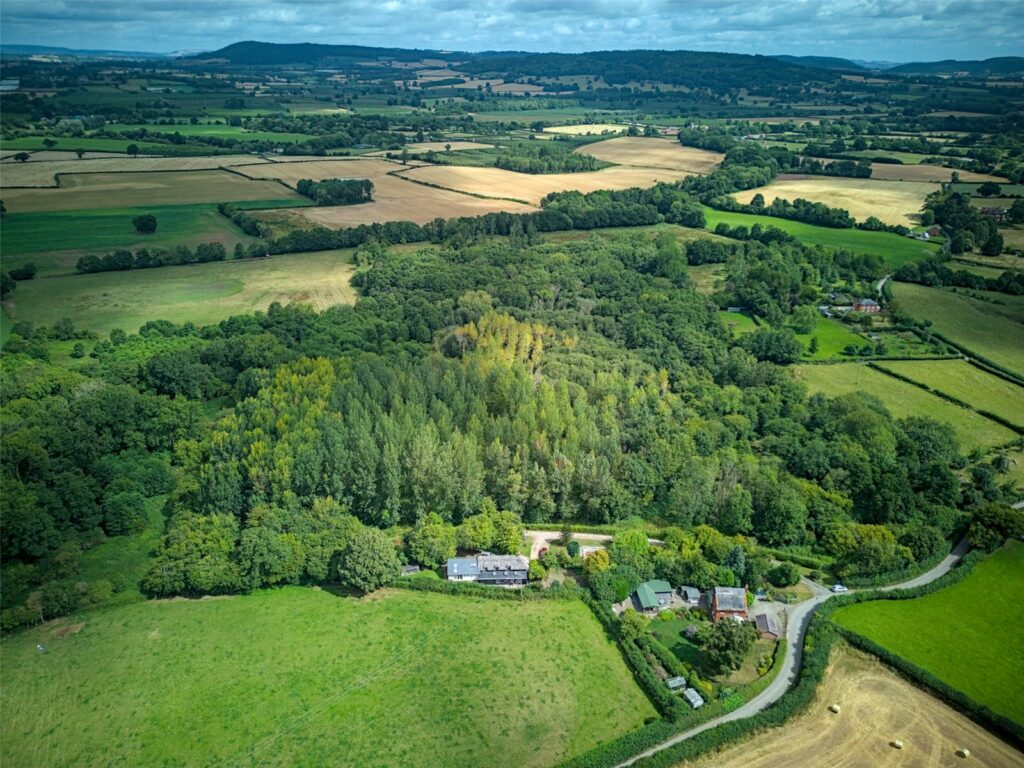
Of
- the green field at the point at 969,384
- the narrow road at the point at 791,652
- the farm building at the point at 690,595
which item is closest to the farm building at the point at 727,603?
the farm building at the point at 690,595

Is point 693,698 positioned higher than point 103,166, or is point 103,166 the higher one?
point 103,166

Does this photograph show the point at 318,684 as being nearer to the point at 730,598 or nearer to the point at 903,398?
the point at 730,598

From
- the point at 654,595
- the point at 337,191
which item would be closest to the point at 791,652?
the point at 654,595

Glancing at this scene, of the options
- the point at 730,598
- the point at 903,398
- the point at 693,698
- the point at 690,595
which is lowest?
the point at 693,698

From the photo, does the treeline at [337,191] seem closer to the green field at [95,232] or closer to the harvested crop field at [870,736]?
the green field at [95,232]

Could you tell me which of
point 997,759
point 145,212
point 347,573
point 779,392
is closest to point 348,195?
point 145,212

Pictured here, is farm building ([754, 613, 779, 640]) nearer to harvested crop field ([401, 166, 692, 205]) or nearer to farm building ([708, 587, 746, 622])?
farm building ([708, 587, 746, 622])
